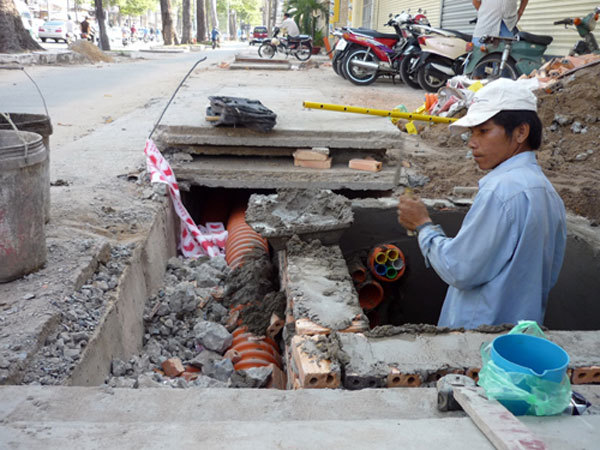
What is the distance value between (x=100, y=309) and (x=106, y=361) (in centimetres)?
28

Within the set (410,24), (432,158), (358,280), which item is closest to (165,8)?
(410,24)

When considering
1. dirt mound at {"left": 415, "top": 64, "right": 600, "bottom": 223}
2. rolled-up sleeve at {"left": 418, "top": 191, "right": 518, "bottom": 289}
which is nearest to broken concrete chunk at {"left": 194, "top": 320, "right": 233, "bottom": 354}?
rolled-up sleeve at {"left": 418, "top": 191, "right": 518, "bottom": 289}

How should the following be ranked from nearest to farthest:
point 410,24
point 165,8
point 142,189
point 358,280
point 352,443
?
point 352,443 → point 358,280 → point 142,189 → point 410,24 → point 165,8

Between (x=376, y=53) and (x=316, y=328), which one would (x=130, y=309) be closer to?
(x=316, y=328)

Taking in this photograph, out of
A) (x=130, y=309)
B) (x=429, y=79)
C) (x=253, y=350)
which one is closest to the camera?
(x=253, y=350)

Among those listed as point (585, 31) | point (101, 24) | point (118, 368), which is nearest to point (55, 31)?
point (101, 24)

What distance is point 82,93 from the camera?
12898 millimetres

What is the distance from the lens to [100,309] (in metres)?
2.89

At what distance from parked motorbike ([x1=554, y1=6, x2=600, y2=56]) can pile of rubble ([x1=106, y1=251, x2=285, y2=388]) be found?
6.77m

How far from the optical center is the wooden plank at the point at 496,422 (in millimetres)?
Answer: 1460

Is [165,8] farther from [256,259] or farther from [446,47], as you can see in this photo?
[256,259]

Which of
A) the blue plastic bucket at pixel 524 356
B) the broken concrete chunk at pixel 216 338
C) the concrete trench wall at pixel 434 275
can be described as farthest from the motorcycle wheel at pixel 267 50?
the blue plastic bucket at pixel 524 356

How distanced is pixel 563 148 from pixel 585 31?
112 inches

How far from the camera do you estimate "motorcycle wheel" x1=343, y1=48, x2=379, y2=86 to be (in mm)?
12740
